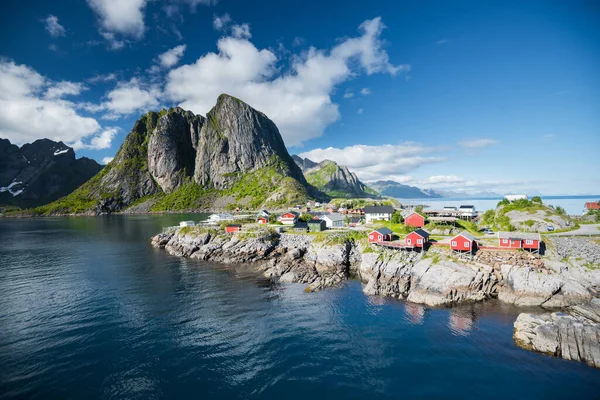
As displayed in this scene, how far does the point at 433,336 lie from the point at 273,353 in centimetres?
1730

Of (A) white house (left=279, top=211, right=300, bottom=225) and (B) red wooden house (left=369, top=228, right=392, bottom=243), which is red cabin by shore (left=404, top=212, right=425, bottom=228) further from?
(A) white house (left=279, top=211, right=300, bottom=225)

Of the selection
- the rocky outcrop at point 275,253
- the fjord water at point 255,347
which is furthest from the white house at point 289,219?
the fjord water at point 255,347

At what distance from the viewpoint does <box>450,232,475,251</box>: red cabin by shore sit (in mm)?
45134

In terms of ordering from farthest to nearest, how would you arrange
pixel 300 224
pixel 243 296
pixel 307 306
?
pixel 300 224
pixel 243 296
pixel 307 306

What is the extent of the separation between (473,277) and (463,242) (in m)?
7.19

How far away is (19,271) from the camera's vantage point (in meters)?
55.5

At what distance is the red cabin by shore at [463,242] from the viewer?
4513cm

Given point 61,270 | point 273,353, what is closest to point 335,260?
point 273,353

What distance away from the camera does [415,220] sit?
233 ft

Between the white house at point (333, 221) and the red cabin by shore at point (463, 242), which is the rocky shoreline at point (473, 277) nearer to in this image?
the red cabin by shore at point (463, 242)

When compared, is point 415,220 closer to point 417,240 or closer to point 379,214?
point 379,214

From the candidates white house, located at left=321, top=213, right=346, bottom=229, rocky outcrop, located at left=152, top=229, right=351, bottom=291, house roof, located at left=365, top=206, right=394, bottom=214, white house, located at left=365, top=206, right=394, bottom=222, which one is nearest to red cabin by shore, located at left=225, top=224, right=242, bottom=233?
rocky outcrop, located at left=152, top=229, right=351, bottom=291

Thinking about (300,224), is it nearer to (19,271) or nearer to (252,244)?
(252,244)

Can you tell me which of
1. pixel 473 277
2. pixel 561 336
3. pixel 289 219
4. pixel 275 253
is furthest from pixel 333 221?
pixel 561 336
